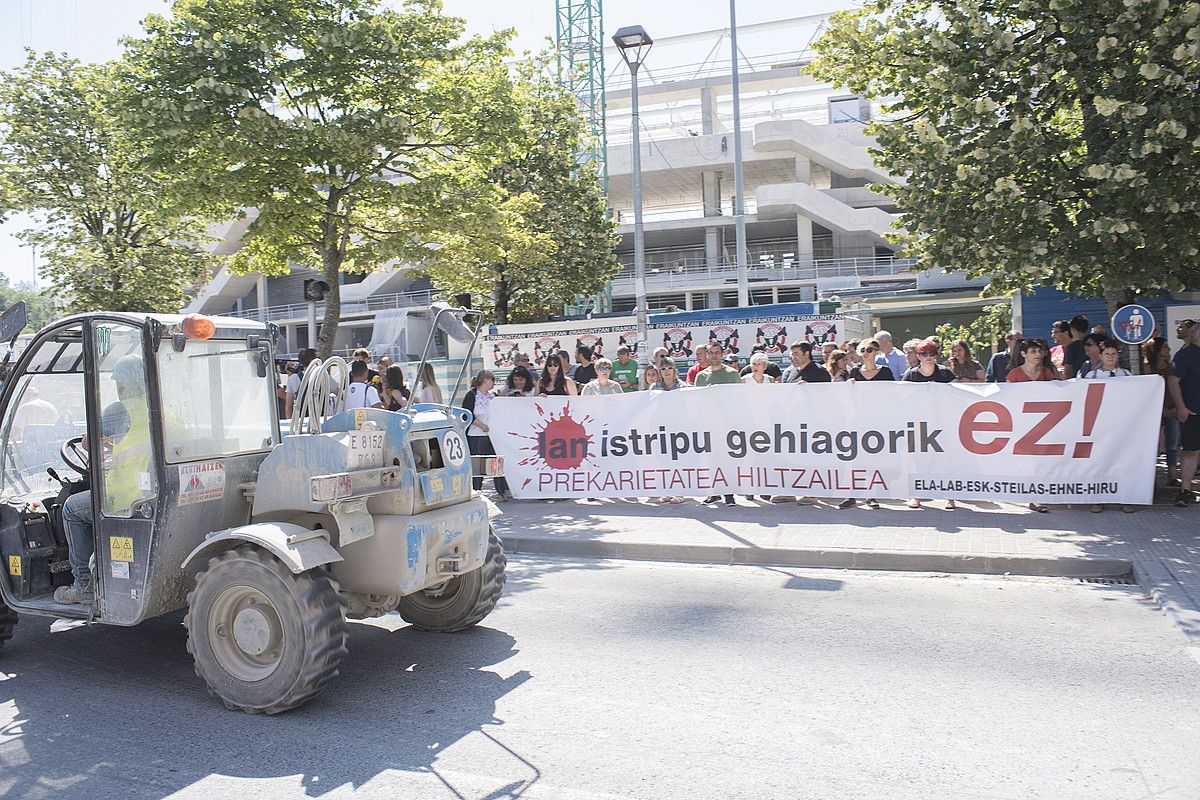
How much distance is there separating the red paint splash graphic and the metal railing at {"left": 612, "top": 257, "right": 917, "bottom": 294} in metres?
35.4

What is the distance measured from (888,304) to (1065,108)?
39.3ft

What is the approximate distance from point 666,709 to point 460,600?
1.86m

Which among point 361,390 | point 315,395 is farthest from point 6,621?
point 361,390

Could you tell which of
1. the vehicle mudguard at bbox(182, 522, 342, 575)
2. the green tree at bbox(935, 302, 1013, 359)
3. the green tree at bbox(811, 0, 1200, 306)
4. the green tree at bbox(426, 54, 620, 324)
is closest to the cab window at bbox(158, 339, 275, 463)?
the vehicle mudguard at bbox(182, 522, 342, 575)

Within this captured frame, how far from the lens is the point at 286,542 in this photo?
5027mm

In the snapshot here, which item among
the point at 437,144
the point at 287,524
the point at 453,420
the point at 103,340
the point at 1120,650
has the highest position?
the point at 437,144

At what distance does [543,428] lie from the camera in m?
12.3

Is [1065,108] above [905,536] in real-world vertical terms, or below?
above

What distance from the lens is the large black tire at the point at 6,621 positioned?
6105 mm

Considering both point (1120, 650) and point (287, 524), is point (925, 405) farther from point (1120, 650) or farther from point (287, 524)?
point (287, 524)

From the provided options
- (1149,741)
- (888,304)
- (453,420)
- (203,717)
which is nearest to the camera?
(1149,741)

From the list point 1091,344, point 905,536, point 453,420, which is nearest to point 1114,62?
point 1091,344

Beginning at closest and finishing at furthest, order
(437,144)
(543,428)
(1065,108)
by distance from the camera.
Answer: (1065,108), (543,428), (437,144)

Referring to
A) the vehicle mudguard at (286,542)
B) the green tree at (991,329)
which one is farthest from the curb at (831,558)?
the green tree at (991,329)
